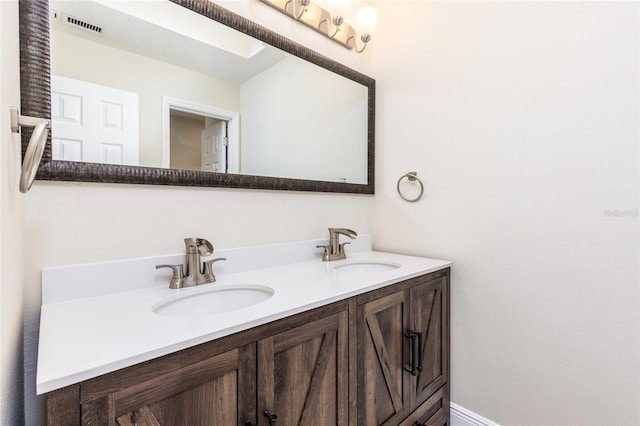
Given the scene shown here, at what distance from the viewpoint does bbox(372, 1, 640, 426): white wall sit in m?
1.05

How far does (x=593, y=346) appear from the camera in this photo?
1.10m

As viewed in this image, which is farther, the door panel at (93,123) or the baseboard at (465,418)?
the baseboard at (465,418)

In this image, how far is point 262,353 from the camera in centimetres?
73

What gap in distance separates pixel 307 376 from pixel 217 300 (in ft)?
1.30

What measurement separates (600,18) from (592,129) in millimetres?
391

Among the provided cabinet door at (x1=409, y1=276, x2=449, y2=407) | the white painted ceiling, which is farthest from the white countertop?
the white painted ceiling

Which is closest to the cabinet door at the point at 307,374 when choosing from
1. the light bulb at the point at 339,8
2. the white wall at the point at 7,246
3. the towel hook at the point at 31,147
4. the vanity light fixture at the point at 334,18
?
the white wall at the point at 7,246

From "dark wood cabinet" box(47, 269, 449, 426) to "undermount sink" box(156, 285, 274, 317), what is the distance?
0.24m

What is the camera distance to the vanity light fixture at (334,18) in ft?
4.64

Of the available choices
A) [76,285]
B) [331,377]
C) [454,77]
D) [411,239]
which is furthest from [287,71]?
[331,377]

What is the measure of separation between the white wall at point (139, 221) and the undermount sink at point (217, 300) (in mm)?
194

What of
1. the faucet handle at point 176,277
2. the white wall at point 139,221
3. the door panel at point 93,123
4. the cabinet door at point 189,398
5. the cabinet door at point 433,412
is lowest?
the cabinet door at point 433,412

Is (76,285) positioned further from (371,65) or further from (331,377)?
(371,65)

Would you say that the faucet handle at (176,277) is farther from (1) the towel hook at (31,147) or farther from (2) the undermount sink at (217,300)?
(1) the towel hook at (31,147)
